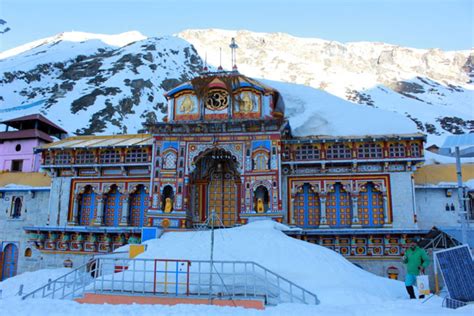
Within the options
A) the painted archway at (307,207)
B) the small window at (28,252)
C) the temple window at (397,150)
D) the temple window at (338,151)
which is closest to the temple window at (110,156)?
the small window at (28,252)

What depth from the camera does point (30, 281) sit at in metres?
23.1

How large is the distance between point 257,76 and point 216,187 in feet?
270

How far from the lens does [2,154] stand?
129 feet

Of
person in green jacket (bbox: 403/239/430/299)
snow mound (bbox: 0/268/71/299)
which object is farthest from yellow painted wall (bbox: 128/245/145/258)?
person in green jacket (bbox: 403/239/430/299)

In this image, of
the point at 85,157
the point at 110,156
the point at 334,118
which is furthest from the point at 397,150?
the point at 334,118

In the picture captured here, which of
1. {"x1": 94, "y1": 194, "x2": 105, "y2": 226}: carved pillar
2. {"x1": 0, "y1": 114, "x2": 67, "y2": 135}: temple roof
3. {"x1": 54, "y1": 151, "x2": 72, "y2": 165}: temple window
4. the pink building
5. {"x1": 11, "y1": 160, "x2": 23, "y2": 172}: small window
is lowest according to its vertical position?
{"x1": 94, "y1": 194, "x2": 105, "y2": 226}: carved pillar

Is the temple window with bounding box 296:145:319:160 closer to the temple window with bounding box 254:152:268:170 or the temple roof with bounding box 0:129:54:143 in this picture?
the temple window with bounding box 254:152:268:170

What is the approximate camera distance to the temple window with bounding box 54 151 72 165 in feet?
87.7

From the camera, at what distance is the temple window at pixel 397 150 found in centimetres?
2291

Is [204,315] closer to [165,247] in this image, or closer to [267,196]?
[165,247]

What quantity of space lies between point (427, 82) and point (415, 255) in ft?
389

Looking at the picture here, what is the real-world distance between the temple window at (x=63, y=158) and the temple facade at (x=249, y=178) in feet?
7.10

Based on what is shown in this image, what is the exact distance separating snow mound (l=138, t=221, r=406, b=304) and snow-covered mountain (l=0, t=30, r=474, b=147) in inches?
1631

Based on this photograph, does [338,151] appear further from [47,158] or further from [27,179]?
[27,179]
